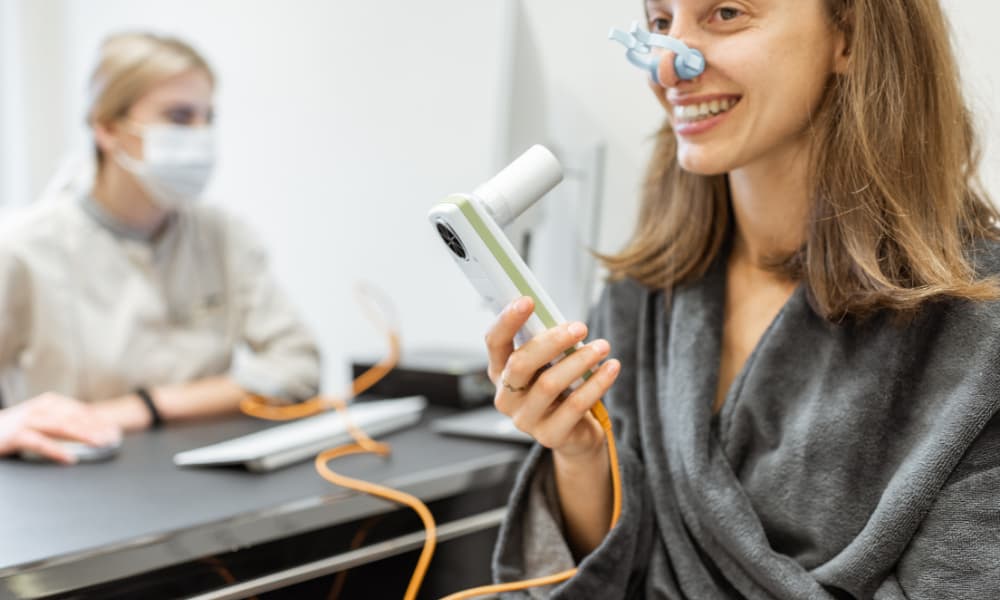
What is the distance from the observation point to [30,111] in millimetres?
2826

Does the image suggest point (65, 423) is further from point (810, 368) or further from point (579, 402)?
point (810, 368)

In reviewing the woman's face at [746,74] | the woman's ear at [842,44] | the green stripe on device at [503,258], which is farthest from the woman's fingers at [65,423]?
the woman's ear at [842,44]

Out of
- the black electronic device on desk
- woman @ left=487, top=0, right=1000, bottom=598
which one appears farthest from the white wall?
the black electronic device on desk

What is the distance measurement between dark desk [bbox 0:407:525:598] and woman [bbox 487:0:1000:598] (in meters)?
0.19

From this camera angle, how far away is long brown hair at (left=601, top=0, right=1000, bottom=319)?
0.84m

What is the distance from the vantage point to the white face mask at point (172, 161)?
163 cm

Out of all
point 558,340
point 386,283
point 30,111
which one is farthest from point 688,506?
point 30,111

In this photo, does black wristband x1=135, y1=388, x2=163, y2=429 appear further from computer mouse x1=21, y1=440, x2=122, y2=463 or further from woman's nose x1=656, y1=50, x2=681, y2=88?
woman's nose x1=656, y1=50, x2=681, y2=88

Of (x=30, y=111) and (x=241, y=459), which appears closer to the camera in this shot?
(x=241, y=459)

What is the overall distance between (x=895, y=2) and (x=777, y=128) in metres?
0.15

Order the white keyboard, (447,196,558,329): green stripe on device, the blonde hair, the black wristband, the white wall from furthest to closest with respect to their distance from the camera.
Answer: the blonde hair → the black wristband → the white keyboard → the white wall → (447,196,558,329): green stripe on device

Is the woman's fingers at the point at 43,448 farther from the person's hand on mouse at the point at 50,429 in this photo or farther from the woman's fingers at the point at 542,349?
the woman's fingers at the point at 542,349

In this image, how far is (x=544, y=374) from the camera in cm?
80

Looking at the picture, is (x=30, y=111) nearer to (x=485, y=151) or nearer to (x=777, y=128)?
(x=485, y=151)
